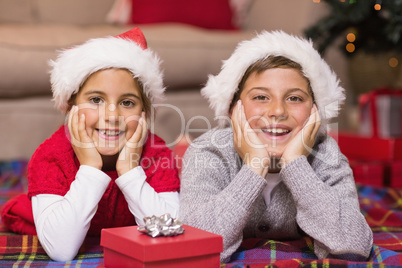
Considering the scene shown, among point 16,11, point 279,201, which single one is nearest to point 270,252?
point 279,201

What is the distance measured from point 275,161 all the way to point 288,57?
0.25 m

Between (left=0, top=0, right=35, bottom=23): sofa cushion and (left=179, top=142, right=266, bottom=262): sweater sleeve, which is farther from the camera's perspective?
(left=0, top=0, right=35, bottom=23): sofa cushion

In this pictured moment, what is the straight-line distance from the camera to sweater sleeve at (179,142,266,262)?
110 cm

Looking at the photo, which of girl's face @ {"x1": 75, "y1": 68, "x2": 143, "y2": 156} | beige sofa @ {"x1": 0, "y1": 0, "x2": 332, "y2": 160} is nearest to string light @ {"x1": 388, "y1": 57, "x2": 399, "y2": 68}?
beige sofa @ {"x1": 0, "y1": 0, "x2": 332, "y2": 160}

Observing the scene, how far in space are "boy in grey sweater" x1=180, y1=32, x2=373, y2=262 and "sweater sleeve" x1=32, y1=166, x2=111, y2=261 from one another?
0.66 ft

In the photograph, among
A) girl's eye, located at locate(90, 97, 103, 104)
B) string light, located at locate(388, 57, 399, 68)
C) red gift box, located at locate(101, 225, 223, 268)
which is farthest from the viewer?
string light, located at locate(388, 57, 399, 68)

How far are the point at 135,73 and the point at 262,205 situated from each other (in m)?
0.43

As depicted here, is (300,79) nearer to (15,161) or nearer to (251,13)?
(15,161)

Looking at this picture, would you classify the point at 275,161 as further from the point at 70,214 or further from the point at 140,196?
the point at 70,214

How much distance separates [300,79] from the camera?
1236mm

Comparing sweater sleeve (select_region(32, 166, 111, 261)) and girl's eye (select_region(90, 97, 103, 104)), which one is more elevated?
girl's eye (select_region(90, 97, 103, 104))

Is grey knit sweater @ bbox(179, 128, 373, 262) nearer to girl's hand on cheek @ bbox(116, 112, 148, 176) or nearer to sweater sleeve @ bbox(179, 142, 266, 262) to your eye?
sweater sleeve @ bbox(179, 142, 266, 262)

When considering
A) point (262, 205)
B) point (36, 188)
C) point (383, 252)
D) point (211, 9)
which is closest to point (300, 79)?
point (262, 205)

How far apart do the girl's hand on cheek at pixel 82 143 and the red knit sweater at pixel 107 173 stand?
0.16ft
